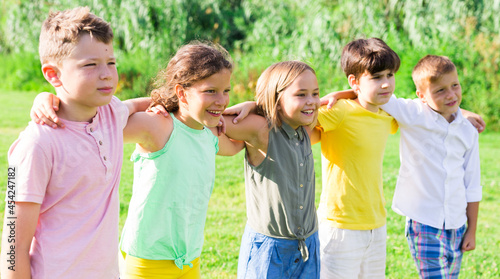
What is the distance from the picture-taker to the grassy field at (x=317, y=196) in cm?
422

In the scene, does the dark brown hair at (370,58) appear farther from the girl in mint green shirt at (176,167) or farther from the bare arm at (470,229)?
the bare arm at (470,229)

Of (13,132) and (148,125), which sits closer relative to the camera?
(148,125)

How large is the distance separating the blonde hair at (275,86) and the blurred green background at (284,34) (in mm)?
5686

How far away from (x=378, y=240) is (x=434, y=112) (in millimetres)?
909

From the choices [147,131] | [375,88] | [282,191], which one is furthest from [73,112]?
[375,88]

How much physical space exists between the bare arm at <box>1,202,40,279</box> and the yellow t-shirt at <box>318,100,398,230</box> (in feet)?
5.48

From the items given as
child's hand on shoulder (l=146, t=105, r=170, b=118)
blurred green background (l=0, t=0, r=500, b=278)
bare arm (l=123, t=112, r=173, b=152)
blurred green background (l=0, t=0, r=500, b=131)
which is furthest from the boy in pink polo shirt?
blurred green background (l=0, t=0, r=500, b=131)

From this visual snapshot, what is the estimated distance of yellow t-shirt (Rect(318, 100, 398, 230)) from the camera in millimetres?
3078

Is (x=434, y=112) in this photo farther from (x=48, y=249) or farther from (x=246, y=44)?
(x=246, y=44)

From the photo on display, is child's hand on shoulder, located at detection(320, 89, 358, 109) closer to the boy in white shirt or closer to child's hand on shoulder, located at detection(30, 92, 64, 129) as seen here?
the boy in white shirt

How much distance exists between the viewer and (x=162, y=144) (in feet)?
8.15

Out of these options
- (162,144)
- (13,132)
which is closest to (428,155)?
(162,144)

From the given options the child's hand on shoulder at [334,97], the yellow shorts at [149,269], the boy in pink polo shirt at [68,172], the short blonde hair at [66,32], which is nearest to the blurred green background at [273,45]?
the child's hand on shoulder at [334,97]

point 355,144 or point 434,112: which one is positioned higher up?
point 434,112
